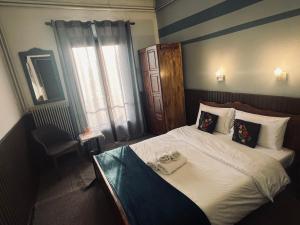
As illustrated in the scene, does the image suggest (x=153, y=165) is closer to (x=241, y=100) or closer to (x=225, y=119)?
(x=225, y=119)

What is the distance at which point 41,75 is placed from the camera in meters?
3.30

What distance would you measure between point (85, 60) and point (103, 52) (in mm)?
400

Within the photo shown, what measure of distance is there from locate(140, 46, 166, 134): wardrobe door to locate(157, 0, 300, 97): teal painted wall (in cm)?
65

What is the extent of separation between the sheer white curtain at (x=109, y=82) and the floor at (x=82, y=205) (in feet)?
3.80

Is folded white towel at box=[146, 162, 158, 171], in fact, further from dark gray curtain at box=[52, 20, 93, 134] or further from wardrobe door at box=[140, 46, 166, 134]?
dark gray curtain at box=[52, 20, 93, 134]

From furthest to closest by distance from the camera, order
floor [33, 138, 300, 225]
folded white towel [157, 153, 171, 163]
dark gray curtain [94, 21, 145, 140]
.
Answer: dark gray curtain [94, 21, 145, 140] < folded white towel [157, 153, 171, 163] < floor [33, 138, 300, 225]

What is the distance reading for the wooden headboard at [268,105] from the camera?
2090 millimetres

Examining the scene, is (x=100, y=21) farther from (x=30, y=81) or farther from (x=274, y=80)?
(x=274, y=80)

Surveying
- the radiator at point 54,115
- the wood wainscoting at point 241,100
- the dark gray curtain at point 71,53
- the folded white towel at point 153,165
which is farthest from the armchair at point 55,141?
the wood wainscoting at point 241,100

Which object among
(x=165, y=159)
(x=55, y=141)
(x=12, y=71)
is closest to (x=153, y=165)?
(x=165, y=159)

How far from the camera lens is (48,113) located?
11.0 ft

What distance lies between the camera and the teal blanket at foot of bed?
4.52ft

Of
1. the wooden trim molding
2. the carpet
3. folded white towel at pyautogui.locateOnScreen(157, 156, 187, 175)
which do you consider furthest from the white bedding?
the wooden trim molding

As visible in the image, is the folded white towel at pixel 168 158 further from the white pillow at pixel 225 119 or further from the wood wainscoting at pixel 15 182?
the wood wainscoting at pixel 15 182
